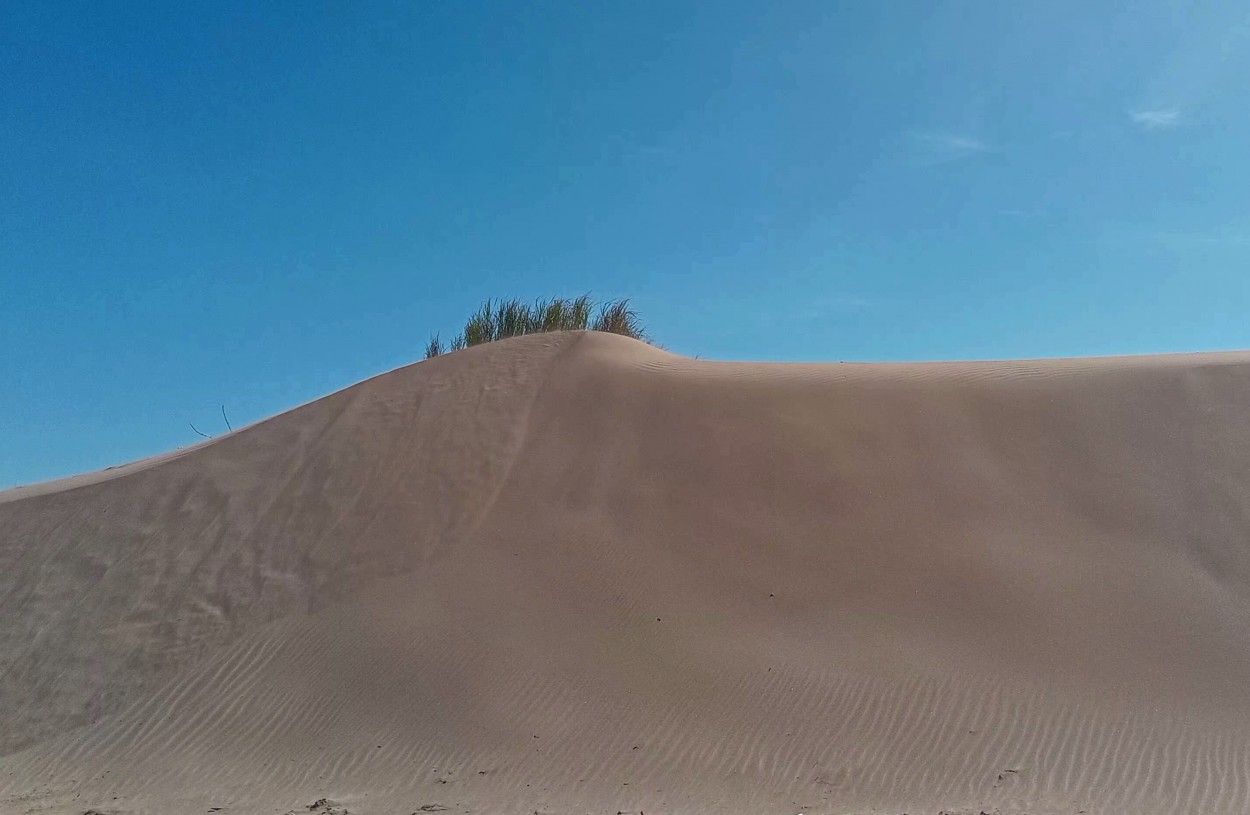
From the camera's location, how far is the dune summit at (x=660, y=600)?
7.83m

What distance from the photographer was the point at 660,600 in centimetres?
980

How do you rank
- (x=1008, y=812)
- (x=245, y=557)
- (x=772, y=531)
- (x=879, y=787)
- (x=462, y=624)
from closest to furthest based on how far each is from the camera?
→ (x=1008, y=812), (x=879, y=787), (x=462, y=624), (x=772, y=531), (x=245, y=557)

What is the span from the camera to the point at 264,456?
13047mm

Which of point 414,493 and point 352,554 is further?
point 414,493

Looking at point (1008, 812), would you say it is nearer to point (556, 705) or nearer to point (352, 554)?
point (556, 705)

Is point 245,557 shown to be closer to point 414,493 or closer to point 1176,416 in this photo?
point 414,493

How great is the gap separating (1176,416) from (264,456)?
10.8m

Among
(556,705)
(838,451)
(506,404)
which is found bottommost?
(556,705)

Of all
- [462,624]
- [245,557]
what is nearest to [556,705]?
[462,624]

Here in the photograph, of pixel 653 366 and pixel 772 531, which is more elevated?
pixel 653 366

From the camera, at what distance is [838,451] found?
38.1 ft

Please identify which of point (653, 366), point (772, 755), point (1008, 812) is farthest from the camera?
point (653, 366)

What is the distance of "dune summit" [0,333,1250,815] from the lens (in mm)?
7828

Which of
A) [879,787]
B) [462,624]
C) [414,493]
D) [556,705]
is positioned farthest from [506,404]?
[879,787]
